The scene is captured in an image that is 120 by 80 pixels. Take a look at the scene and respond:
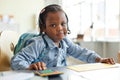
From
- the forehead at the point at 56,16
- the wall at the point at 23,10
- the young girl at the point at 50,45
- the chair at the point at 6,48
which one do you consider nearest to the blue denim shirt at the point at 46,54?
the young girl at the point at 50,45

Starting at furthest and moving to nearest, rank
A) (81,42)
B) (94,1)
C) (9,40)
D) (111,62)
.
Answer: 1. (94,1)
2. (81,42)
3. (9,40)
4. (111,62)

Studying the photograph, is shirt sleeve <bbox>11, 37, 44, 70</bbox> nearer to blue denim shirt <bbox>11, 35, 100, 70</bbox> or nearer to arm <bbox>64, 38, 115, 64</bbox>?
blue denim shirt <bbox>11, 35, 100, 70</bbox>

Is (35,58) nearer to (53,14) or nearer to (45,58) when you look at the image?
(45,58)

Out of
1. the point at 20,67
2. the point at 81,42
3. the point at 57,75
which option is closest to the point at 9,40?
the point at 20,67

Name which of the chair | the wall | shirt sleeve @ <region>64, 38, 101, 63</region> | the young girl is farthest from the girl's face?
the wall

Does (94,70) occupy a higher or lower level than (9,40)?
lower

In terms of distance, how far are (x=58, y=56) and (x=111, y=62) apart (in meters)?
0.30

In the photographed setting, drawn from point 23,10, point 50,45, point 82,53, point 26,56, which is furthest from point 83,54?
point 23,10

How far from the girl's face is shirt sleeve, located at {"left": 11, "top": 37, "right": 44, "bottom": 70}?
0.10m

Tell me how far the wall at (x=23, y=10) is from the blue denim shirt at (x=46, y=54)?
142 inches

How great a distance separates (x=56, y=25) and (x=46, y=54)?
170 millimetres

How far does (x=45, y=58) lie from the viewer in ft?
3.55

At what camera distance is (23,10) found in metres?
4.95

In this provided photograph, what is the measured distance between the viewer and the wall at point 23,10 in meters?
4.78
